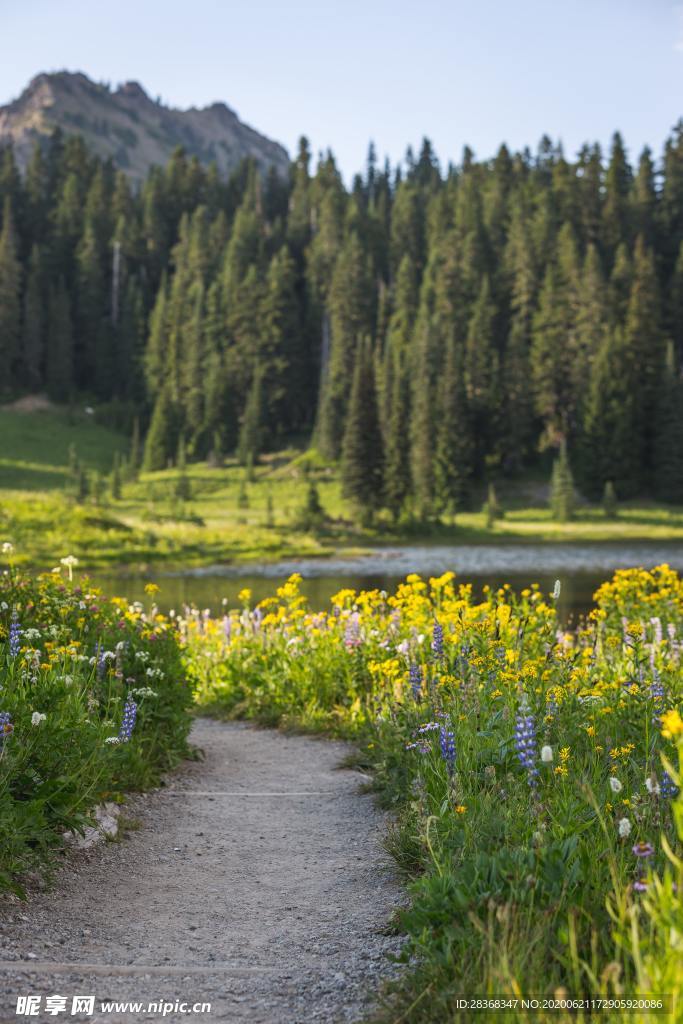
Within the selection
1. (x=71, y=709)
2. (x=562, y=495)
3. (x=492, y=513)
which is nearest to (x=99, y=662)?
(x=71, y=709)

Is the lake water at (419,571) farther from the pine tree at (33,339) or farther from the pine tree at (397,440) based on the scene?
the pine tree at (33,339)

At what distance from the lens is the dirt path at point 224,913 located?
3.81 metres

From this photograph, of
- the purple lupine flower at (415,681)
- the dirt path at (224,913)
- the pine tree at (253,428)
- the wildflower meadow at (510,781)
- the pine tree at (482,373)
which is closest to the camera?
the wildflower meadow at (510,781)

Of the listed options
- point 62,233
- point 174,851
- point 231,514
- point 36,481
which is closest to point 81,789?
point 174,851

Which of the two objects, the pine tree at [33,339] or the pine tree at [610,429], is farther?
the pine tree at [33,339]

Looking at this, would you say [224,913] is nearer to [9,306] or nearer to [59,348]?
[59,348]

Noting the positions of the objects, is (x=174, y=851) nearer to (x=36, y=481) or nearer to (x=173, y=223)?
(x=36, y=481)

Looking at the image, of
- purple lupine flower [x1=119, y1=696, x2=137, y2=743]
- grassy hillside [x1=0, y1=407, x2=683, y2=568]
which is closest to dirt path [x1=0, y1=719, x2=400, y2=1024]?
purple lupine flower [x1=119, y1=696, x2=137, y2=743]

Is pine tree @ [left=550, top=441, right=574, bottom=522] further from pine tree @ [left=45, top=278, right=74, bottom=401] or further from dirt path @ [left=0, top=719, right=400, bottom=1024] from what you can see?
dirt path @ [left=0, top=719, right=400, bottom=1024]

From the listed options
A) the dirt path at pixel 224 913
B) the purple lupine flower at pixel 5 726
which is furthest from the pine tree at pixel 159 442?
the purple lupine flower at pixel 5 726

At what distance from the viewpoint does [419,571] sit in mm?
38969

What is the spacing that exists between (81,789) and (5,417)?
312 ft

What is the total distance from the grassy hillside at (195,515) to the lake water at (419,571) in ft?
14.1

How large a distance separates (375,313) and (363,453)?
126 ft
